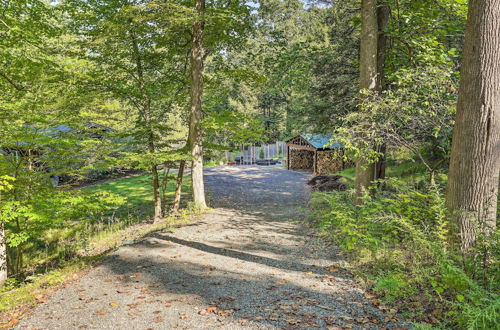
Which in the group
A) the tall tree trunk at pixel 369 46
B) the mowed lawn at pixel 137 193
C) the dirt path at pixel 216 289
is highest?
the tall tree trunk at pixel 369 46

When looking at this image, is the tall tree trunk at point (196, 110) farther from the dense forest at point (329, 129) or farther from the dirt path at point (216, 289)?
the dirt path at point (216, 289)

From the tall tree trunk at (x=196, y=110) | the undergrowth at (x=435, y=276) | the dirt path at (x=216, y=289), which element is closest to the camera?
the undergrowth at (x=435, y=276)

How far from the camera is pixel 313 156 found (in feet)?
76.4

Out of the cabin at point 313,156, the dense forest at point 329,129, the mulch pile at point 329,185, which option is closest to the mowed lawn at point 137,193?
the dense forest at point 329,129

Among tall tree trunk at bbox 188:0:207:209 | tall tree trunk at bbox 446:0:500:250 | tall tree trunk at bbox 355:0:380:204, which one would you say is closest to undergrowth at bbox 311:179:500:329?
tall tree trunk at bbox 446:0:500:250

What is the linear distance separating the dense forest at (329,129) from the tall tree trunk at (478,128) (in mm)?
15

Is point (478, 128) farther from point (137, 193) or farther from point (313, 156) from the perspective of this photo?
point (313, 156)

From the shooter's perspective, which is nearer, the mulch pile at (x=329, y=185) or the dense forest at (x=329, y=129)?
the dense forest at (x=329, y=129)

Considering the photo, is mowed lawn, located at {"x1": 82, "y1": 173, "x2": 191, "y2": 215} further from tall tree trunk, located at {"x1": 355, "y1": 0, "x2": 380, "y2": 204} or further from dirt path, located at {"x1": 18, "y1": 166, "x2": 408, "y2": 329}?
tall tree trunk, located at {"x1": 355, "y1": 0, "x2": 380, "y2": 204}

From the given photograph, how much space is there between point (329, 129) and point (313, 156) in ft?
37.9

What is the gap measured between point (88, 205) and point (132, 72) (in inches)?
209

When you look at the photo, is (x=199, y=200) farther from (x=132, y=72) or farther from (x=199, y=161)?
(x=132, y=72)

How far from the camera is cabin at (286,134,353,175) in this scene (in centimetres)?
2039

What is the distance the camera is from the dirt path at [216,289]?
10.5 feet
